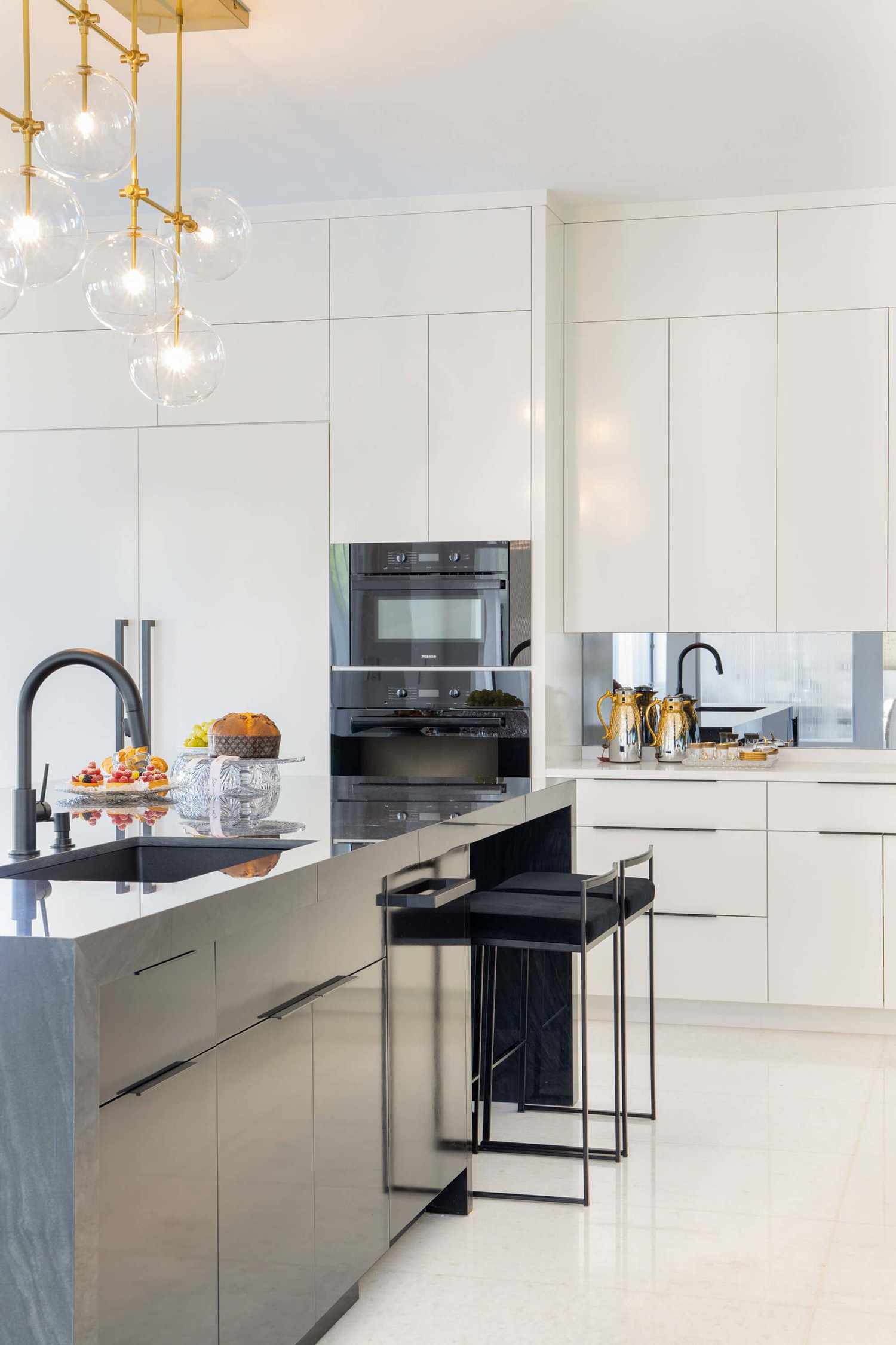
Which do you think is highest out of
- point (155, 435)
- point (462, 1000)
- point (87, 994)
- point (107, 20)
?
point (107, 20)

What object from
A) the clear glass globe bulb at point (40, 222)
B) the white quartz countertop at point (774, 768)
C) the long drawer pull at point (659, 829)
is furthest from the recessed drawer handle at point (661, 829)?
the clear glass globe bulb at point (40, 222)

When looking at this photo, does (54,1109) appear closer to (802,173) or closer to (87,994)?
(87,994)

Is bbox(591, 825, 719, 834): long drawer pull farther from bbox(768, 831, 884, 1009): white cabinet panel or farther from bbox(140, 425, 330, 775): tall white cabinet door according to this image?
bbox(140, 425, 330, 775): tall white cabinet door

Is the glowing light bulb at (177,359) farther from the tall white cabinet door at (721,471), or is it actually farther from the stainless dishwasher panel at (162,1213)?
the tall white cabinet door at (721,471)

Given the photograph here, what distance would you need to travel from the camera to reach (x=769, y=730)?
507 centimetres

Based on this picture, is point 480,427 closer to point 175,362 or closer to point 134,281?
point 175,362

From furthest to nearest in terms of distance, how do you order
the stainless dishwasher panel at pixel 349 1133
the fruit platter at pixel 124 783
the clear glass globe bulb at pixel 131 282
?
the fruit platter at pixel 124 783 → the clear glass globe bulb at pixel 131 282 → the stainless dishwasher panel at pixel 349 1133

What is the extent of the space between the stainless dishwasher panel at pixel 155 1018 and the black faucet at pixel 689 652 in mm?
3507

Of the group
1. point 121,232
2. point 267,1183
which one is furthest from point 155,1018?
point 121,232

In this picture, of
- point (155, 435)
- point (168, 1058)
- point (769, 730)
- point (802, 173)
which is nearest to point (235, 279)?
point (155, 435)

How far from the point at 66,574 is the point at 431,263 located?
1717 mm

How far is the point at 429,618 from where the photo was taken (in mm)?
4719

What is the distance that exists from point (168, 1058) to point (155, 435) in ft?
11.7

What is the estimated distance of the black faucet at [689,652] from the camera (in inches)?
200
